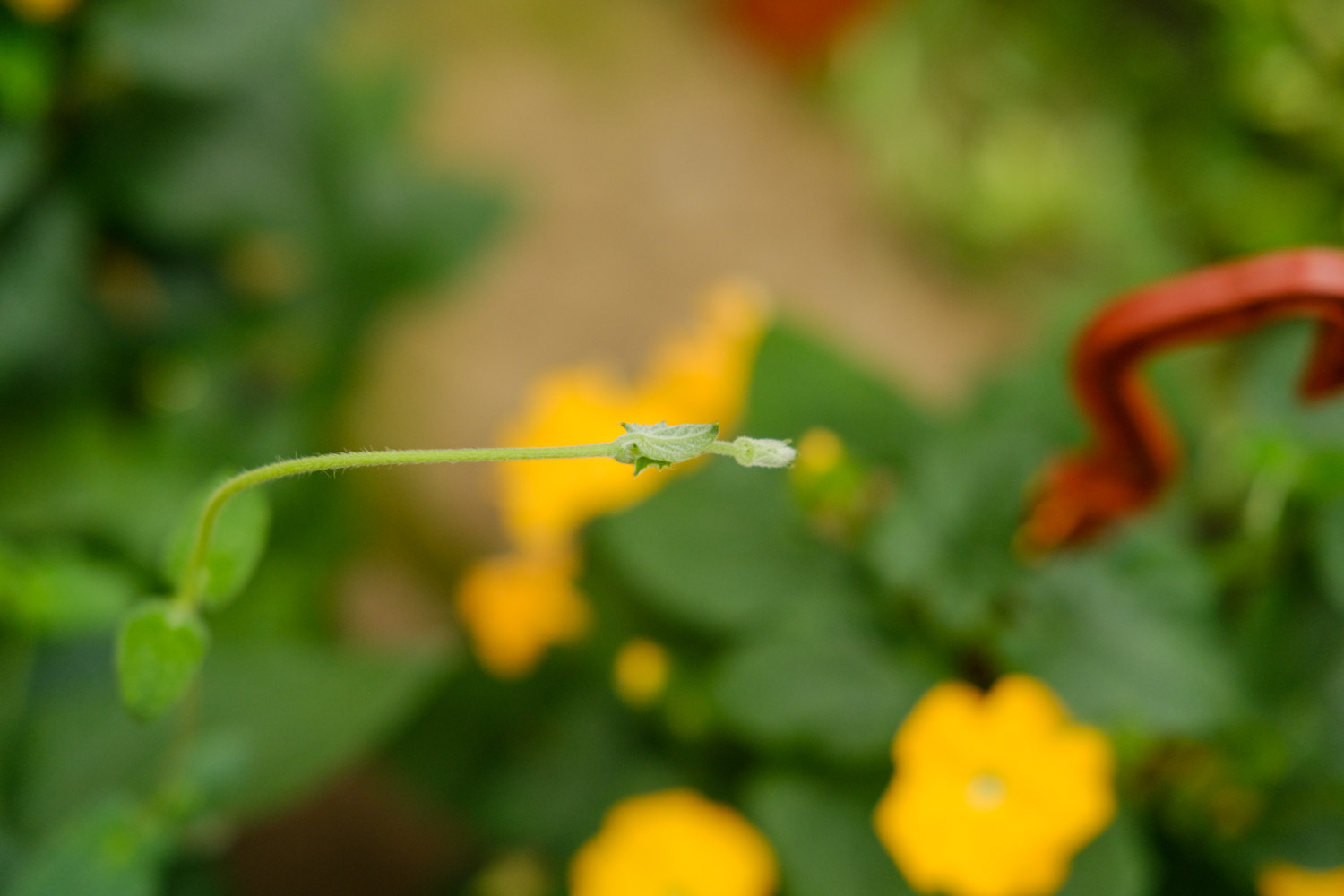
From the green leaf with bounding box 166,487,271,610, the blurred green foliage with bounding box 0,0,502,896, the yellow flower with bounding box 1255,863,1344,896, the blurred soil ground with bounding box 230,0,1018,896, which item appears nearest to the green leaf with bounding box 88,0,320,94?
the blurred green foliage with bounding box 0,0,502,896

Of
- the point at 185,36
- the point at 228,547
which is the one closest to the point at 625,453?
the point at 228,547

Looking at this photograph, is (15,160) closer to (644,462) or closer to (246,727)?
(246,727)

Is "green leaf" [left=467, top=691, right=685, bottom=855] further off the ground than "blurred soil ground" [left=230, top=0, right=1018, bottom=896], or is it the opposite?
"blurred soil ground" [left=230, top=0, right=1018, bottom=896]

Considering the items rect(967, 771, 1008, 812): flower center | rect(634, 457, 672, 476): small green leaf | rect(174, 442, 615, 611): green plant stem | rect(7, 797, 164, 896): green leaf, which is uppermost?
rect(634, 457, 672, 476): small green leaf

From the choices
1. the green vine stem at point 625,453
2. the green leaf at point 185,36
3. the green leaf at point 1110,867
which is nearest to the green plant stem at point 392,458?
the green vine stem at point 625,453

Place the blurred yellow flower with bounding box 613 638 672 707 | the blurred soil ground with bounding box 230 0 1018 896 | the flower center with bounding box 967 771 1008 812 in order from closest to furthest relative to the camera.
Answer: the flower center with bounding box 967 771 1008 812 → the blurred yellow flower with bounding box 613 638 672 707 → the blurred soil ground with bounding box 230 0 1018 896

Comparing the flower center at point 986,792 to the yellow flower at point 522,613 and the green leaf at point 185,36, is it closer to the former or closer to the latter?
the yellow flower at point 522,613

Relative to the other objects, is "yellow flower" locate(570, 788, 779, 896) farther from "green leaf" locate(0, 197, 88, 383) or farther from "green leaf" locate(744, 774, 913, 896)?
"green leaf" locate(0, 197, 88, 383)
